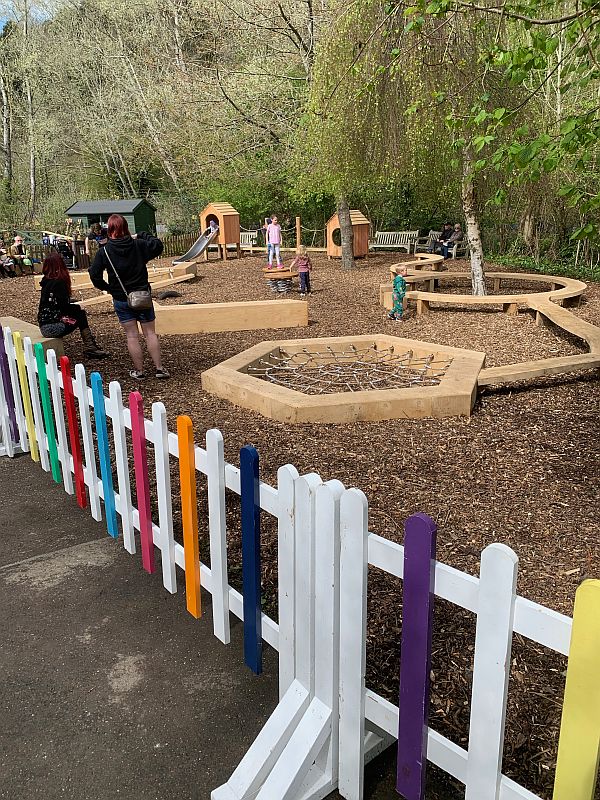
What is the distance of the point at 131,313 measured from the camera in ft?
21.7

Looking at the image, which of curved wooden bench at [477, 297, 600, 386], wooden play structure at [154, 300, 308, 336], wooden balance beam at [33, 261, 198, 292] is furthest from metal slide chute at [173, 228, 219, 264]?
curved wooden bench at [477, 297, 600, 386]

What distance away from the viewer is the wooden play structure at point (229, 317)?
927 cm

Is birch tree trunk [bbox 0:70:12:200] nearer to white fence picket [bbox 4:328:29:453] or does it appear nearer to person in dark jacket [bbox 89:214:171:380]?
person in dark jacket [bbox 89:214:171:380]

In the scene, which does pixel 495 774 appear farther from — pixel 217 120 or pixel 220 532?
pixel 217 120

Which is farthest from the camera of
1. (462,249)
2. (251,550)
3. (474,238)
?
(462,249)

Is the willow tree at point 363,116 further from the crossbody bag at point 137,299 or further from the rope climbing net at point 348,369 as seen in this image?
the crossbody bag at point 137,299

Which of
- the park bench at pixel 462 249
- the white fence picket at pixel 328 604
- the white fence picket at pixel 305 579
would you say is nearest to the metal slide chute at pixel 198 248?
the park bench at pixel 462 249

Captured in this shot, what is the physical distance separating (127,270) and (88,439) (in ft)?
10.0

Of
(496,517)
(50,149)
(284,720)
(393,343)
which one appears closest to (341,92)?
(393,343)

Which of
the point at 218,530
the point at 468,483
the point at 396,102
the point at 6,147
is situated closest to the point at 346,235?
the point at 396,102

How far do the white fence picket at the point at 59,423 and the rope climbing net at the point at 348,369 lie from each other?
2597 millimetres

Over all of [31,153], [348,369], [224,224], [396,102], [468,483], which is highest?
[31,153]

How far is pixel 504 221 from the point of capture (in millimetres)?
20781

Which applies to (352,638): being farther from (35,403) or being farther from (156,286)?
(156,286)
